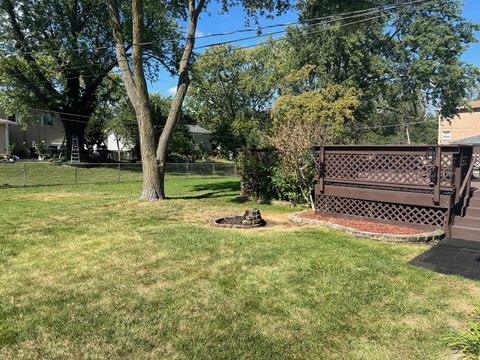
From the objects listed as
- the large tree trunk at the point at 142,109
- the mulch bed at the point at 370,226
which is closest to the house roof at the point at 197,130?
the large tree trunk at the point at 142,109

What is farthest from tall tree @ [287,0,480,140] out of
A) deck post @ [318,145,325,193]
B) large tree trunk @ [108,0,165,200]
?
deck post @ [318,145,325,193]

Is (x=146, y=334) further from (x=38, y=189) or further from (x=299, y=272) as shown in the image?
(x=38, y=189)

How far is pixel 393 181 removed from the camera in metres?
7.85

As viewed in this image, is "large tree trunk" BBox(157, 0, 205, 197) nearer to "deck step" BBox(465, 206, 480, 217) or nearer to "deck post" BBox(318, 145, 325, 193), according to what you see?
"deck post" BBox(318, 145, 325, 193)

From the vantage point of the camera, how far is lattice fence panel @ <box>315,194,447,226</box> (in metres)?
7.28

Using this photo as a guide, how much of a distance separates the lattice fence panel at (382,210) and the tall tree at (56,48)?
16.2 m

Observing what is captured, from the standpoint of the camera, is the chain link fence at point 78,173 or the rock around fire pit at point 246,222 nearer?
the rock around fire pit at point 246,222

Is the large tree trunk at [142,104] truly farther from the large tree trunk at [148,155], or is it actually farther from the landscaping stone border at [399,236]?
the landscaping stone border at [399,236]

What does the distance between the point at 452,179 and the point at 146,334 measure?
627 centimetres

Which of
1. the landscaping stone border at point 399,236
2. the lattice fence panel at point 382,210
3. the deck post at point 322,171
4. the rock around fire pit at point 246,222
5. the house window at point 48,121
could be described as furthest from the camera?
the house window at point 48,121

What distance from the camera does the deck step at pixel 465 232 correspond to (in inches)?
260

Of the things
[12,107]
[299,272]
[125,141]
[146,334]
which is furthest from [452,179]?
[125,141]

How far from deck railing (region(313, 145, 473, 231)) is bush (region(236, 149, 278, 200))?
2659 mm

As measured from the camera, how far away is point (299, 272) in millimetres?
4898
